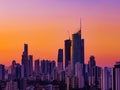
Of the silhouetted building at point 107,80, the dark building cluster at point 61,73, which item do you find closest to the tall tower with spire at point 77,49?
the dark building cluster at point 61,73

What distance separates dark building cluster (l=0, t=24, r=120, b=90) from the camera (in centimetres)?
3195

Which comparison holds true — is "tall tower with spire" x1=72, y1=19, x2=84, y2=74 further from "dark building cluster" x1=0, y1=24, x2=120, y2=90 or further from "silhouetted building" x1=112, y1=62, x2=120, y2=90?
"silhouetted building" x1=112, y1=62, x2=120, y2=90

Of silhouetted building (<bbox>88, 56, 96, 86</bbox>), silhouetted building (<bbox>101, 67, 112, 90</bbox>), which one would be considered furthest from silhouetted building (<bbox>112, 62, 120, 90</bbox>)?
silhouetted building (<bbox>88, 56, 96, 86</bbox>)

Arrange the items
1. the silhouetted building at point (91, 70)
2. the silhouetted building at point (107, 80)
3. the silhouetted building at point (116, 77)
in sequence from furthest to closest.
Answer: the silhouetted building at point (91, 70), the silhouetted building at point (107, 80), the silhouetted building at point (116, 77)

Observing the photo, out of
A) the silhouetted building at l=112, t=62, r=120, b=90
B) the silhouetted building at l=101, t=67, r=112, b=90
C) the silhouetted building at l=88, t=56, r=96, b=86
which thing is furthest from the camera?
the silhouetted building at l=88, t=56, r=96, b=86

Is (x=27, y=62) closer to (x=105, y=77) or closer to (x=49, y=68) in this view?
(x=49, y=68)

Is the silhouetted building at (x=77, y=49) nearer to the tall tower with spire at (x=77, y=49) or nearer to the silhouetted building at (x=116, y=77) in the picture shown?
the tall tower with spire at (x=77, y=49)

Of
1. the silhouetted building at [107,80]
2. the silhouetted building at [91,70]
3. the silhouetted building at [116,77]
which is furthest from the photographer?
the silhouetted building at [91,70]

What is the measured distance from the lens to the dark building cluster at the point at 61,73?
105 feet

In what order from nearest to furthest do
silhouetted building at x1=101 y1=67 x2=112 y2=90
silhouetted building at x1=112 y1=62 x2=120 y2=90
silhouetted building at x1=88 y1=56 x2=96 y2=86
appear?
silhouetted building at x1=112 y1=62 x2=120 y2=90 → silhouetted building at x1=101 y1=67 x2=112 y2=90 → silhouetted building at x1=88 y1=56 x2=96 y2=86

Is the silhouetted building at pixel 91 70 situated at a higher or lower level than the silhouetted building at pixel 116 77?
higher

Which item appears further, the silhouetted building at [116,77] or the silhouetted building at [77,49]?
the silhouetted building at [77,49]

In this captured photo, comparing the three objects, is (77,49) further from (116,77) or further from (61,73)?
(116,77)

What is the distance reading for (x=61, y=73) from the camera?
4134cm
